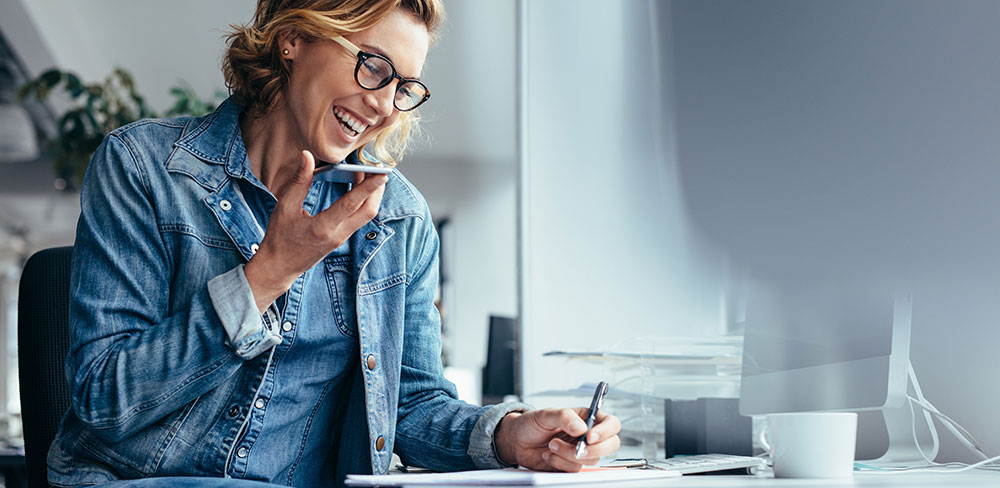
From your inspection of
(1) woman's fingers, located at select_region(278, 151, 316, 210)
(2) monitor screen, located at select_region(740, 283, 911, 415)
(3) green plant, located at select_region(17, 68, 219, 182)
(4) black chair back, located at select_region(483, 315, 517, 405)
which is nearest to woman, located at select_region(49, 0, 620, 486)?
(1) woman's fingers, located at select_region(278, 151, 316, 210)

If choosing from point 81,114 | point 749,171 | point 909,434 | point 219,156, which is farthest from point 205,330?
point 81,114

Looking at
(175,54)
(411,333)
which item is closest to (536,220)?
(411,333)

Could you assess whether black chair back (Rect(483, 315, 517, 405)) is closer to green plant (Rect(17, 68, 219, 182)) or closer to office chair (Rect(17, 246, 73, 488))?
green plant (Rect(17, 68, 219, 182))

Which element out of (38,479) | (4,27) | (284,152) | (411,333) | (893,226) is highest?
(4,27)

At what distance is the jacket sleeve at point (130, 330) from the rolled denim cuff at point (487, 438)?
0.29 m

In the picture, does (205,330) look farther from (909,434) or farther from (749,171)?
(909,434)

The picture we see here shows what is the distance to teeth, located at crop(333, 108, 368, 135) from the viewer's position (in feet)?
3.65

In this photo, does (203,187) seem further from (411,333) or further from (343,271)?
(411,333)

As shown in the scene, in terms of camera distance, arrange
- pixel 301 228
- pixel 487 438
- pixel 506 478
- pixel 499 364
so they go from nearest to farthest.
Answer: pixel 506 478 → pixel 301 228 → pixel 487 438 → pixel 499 364

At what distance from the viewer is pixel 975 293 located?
112 centimetres

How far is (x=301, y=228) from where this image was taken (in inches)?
34.3

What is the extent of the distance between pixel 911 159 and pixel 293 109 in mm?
786

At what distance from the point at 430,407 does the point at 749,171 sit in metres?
0.53

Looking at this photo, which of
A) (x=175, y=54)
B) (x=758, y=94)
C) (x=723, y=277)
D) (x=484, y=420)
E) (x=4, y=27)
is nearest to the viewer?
(x=484, y=420)
